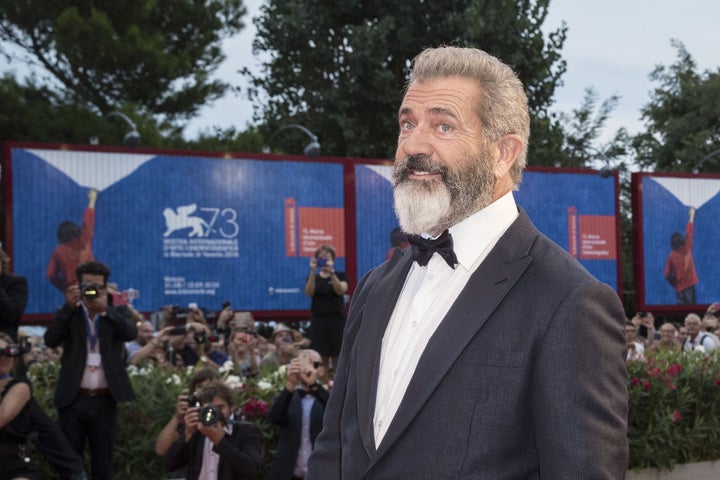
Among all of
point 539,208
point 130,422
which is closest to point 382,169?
point 539,208

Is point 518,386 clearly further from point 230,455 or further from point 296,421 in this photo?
point 296,421

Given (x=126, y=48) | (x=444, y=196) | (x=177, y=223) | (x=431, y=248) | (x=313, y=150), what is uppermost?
(x=126, y=48)

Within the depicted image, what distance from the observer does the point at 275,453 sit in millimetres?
8352

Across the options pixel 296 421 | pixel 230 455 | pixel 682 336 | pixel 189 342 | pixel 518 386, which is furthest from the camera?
pixel 682 336

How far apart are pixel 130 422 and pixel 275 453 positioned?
1614mm

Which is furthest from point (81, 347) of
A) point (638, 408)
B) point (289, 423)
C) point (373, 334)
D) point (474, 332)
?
point (474, 332)

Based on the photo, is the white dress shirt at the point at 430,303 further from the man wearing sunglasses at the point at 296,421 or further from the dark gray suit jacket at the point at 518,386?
the man wearing sunglasses at the point at 296,421

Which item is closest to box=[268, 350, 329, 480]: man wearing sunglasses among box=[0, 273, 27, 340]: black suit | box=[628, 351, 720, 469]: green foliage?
box=[0, 273, 27, 340]: black suit

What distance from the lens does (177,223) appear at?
17.8 meters

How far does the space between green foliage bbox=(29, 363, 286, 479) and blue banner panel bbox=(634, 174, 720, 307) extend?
14.3 m

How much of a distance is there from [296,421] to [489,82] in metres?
5.76

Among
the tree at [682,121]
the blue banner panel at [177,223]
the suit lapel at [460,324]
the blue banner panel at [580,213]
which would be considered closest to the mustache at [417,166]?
the suit lapel at [460,324]

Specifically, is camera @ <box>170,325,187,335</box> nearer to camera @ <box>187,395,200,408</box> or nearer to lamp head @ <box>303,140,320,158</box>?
camera @ <box>187,395,200,408</box>

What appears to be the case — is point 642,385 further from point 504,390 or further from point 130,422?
point 504,390
